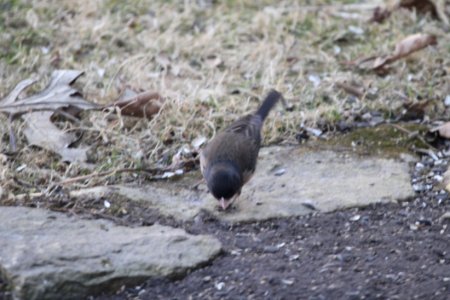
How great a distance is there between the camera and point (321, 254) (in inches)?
153

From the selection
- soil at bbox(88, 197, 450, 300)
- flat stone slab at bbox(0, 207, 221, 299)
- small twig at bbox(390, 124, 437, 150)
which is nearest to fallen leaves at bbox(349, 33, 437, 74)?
small twig at bbox(390, 124, 437, 150)

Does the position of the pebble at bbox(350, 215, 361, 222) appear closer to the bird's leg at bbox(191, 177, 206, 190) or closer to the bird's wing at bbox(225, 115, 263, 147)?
the bird's wing at bbox(225, 115, 263, 147)

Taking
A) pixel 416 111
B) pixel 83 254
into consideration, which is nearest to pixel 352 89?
pixel 416 111

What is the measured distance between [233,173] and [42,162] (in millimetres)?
1061

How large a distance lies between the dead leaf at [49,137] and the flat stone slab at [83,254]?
2.66 ft

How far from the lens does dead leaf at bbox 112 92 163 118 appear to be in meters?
5.22

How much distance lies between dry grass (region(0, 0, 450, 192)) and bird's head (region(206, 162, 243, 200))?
592 mm

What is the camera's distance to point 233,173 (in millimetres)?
4305

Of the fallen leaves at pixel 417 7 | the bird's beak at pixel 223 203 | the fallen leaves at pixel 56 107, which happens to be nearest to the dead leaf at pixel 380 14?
the fallen leaves at pixel 417 7

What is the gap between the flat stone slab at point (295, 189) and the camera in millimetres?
4371

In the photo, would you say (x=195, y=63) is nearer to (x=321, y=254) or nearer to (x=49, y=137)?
(x=49, y=137)

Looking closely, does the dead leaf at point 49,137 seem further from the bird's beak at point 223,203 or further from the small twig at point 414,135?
the small twig at point 414,135

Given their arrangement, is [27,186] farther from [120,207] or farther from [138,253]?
[138,253]

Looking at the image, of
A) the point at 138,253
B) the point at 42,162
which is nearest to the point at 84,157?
the point at 42,162
